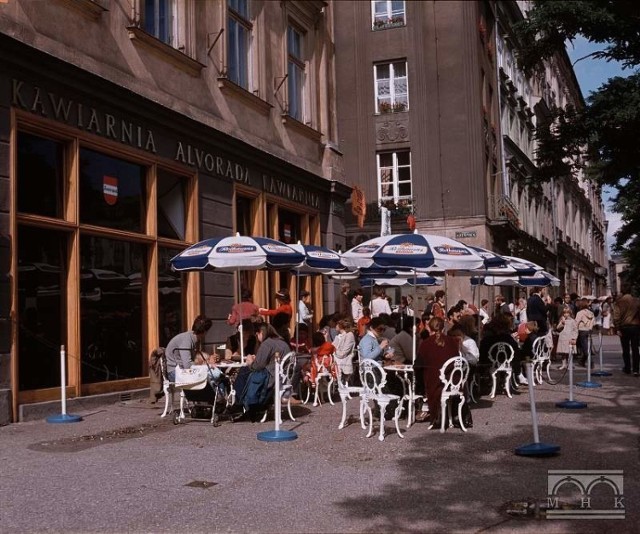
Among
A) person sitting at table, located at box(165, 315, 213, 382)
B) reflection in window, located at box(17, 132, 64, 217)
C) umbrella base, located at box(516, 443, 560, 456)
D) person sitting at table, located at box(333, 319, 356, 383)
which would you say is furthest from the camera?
person sitting at table, located at box(333, 319, 356, 383)

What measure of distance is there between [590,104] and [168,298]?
8.03 meters

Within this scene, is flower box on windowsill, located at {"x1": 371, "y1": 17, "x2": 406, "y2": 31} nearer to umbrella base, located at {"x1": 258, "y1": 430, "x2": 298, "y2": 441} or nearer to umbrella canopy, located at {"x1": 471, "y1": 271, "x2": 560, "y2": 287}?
umbrella canopy, located at {"x1": 471, "y1": 271, "x2": 560, "y2": 287}

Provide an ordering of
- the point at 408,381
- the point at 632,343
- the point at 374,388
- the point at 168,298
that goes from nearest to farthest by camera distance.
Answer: the point at 374,388 → the point at 408,381 → the point at 168,298 → the point at 632,343

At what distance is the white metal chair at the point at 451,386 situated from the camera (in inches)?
367

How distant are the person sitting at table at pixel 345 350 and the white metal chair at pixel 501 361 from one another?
258 cm

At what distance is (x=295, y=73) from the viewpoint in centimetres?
2000

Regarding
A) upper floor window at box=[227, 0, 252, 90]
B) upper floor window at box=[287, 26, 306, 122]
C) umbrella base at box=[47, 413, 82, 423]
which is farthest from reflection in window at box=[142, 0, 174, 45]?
umbrella base at box=[47, 413, 82, 423]

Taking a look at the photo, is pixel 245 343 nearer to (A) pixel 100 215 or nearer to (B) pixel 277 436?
(A) pixel 100 215

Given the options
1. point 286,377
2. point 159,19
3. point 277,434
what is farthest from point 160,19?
point 277,434

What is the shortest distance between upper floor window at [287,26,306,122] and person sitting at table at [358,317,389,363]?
9471mm

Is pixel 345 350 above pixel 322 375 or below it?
above

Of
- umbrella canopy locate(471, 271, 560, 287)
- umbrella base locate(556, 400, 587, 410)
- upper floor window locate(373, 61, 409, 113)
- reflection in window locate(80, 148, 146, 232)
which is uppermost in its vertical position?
upper floor window locate(373, 61, 409, 113)

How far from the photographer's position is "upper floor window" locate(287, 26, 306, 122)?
1957cm

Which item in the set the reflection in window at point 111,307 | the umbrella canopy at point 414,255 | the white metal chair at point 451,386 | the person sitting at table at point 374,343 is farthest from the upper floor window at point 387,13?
the white metal chair at point 451,386
